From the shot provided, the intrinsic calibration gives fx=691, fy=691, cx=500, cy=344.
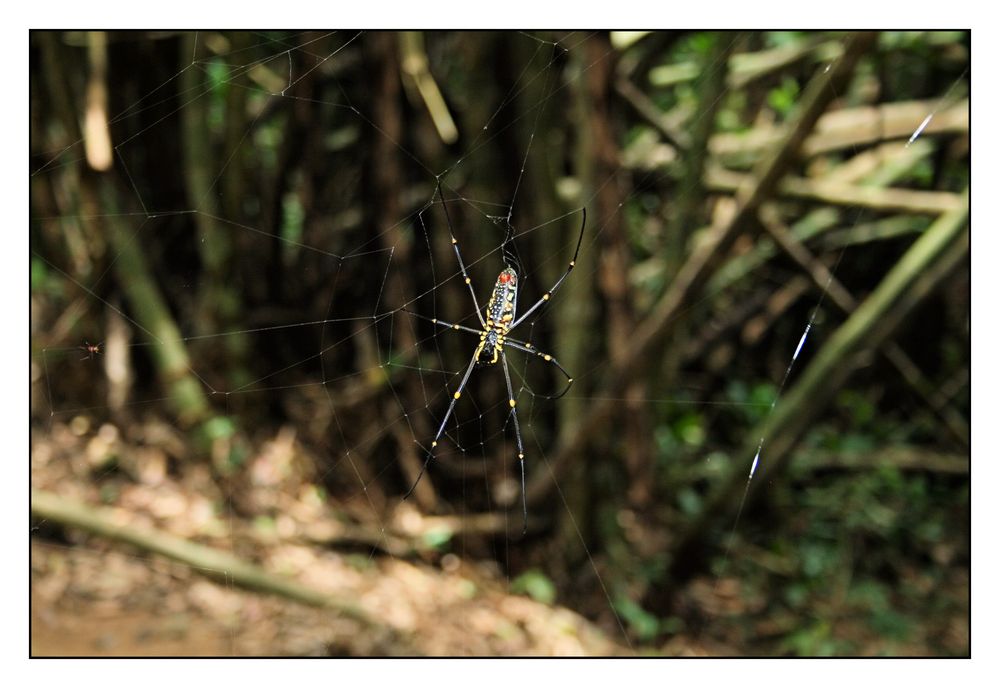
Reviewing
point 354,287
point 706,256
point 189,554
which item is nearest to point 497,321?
point 706,256

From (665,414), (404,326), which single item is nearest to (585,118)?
(404,326)

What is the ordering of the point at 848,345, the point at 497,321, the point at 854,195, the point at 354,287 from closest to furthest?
the point at 497,321 < the point at 848,345 < the point at 854,195 < the point at 354,287

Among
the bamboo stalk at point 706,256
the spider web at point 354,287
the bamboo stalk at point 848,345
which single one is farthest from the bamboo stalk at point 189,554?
the bamboo stalk at point 848,345

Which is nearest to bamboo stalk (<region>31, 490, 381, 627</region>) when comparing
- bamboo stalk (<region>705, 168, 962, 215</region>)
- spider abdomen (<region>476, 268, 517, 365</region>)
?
spider abdomen (<region>476, 268, 517, 365</region>)

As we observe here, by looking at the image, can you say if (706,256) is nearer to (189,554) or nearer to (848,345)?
(848,345)

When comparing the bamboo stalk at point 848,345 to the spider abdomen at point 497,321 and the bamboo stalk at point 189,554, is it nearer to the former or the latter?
the spider abdomen at point 497,321

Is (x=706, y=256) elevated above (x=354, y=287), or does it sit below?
above

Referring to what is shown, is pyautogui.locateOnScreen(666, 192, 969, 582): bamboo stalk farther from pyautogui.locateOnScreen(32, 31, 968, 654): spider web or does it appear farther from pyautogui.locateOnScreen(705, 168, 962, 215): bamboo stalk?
pyautogui.locateOnScreen(32, 31, 968, 654): spider web

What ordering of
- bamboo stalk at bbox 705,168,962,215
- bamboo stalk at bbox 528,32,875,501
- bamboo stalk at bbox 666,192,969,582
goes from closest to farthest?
1. bamboo stalk at bbox 528,32,875,501
2. bamboo stalk at bbox 666,192,969,582
3. bamboo stalk at bbox 705,168,962,215

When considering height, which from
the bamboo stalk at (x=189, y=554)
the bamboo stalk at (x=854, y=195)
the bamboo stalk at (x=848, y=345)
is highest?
the bamboo stalk at (x=854, y=195)
